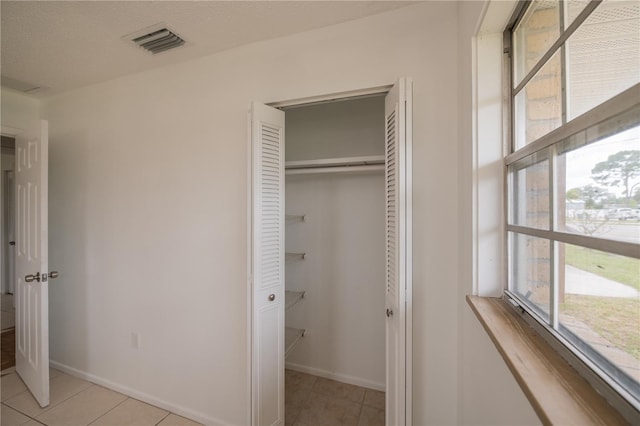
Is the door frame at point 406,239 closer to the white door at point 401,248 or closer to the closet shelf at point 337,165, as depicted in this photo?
the white door at point 401,248

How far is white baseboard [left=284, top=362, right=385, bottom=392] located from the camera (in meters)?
2.25

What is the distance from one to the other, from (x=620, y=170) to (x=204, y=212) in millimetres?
1976

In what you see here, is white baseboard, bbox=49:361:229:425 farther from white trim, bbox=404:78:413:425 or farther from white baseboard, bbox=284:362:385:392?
white trim, bbox=404:78:413:425

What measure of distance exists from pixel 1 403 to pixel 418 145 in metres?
3.62

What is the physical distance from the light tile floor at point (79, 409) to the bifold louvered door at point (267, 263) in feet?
2.45

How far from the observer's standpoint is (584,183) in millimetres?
631

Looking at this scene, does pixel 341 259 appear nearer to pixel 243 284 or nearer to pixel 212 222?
pixel 243 284

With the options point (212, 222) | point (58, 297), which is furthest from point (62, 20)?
point (58, 297)

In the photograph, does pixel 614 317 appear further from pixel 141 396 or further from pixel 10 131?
pixel 10 131

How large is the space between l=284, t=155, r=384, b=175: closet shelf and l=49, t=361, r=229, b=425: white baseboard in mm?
1943

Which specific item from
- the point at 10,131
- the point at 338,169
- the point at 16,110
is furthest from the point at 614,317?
the point at 16,110

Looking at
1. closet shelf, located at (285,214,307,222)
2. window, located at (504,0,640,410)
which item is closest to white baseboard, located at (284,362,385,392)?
closet shelf, located at (285,214,307,222)

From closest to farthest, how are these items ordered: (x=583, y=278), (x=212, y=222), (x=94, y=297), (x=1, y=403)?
1. (x=583, y=278)
2. (x=212, y=222)
3. (x=1, y=403)
4. (x=94, y=297)

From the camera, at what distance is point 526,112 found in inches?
38.2
